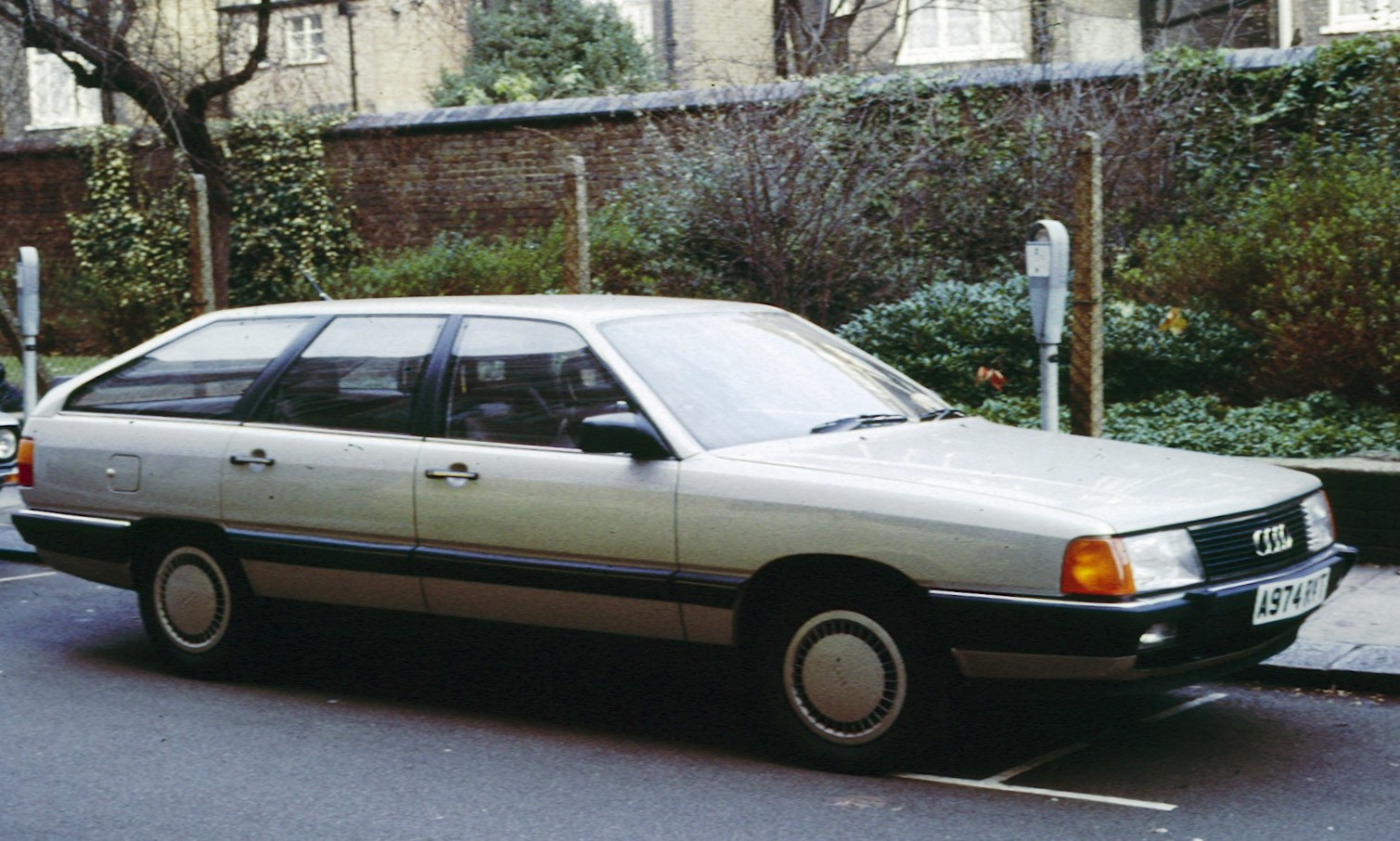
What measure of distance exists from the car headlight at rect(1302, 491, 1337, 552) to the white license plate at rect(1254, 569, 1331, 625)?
0.40 feet

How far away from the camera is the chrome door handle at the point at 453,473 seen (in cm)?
578

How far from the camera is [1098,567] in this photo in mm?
4723

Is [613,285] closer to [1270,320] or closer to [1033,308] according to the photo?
[1270,320]

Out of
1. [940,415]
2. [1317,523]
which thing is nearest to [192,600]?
[940,415]

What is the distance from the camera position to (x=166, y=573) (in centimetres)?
673

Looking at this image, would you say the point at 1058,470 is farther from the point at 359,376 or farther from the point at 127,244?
the point at 127,244

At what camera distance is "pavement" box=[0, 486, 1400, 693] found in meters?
6.25

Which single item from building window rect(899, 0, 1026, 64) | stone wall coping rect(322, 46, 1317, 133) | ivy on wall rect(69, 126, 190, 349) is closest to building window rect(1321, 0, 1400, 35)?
building window rect(899, 0, 1026, 64)

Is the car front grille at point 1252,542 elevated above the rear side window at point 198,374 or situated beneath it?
situated beneath

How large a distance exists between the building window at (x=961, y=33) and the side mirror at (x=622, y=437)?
20.9 meters

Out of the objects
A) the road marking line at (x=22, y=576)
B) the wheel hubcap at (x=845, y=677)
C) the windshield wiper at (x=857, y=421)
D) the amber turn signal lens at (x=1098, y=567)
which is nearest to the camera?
the amber turn signal lens at (x=1098, y=567)

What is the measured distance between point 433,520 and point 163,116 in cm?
1266

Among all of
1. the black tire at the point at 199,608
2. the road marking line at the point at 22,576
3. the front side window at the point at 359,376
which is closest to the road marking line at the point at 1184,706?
the front side window at the point at 359,376

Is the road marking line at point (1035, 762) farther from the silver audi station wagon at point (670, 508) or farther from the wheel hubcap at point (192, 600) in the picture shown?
the wheel hubcap at point (192, 600)
